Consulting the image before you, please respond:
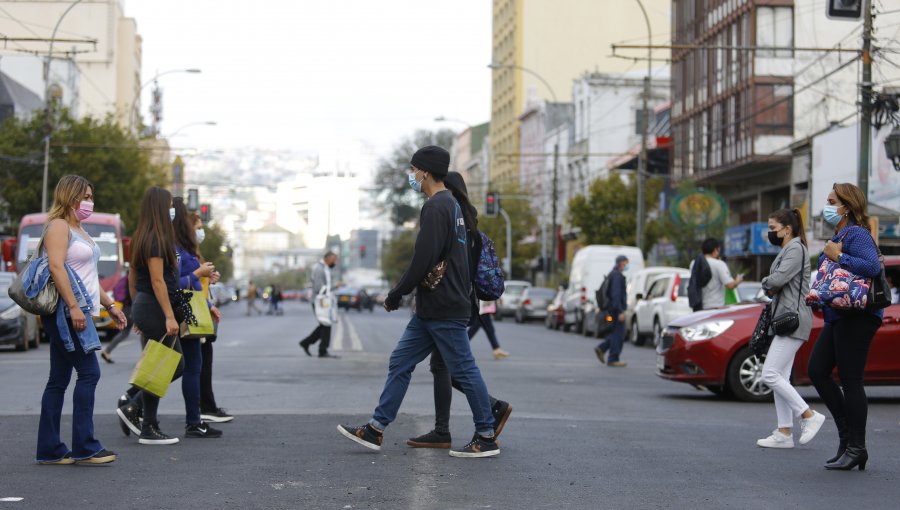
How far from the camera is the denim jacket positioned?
809 centimetres

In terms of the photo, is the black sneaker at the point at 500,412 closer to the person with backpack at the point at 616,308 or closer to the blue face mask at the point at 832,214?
the blue face mask at the point at 832,214

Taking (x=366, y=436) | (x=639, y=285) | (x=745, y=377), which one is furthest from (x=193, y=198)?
(x=366, y=436)

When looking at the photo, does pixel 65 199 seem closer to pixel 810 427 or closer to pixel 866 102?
pixel 810 427

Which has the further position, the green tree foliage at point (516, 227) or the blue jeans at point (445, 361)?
the green tree foliage at point (516, 227)

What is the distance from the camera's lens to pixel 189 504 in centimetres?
687

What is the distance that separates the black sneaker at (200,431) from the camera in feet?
32.0

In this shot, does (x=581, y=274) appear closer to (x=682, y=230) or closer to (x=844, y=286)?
(x=682, y=230)

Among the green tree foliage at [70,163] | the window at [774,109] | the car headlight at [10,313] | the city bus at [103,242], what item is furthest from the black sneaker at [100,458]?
the green tree foliage at [70,163]

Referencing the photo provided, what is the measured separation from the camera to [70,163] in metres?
52.3

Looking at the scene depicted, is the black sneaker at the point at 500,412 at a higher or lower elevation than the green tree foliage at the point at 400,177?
lower

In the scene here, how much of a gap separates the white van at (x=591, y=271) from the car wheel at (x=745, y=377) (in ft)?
81.4

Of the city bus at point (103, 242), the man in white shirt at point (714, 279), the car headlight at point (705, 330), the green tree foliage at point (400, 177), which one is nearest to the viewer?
the car headlight at point (705, 330)

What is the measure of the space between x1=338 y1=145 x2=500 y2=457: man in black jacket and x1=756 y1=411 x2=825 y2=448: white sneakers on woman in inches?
87.2

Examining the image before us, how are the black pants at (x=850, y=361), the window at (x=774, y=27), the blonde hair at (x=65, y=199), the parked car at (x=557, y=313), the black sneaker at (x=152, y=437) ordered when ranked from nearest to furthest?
the blonde hair at (x=65, y=199)
the black pants at (x=850, y=361)
the black sneaker at (x=152, y=437)
the parked car at (x=557, y=313)
the window at (x=774, y=27)
